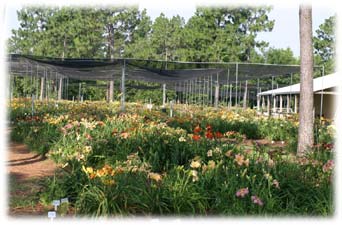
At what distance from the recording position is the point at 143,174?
13.6ft

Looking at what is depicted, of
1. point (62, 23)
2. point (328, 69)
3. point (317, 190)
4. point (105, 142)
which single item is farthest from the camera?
point (328, 69)

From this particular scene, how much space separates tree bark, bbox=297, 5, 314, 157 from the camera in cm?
632

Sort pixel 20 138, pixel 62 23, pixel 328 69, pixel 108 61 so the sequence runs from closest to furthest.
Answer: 1. pixel 20 138
2. pixel 108 61
3. pixel 62 23
4. pixel 328 69

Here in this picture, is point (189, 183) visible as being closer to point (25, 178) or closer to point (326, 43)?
point (25, 178)

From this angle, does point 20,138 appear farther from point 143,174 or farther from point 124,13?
point 124,13

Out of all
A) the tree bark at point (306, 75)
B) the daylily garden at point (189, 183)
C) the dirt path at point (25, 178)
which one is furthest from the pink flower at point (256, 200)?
the tree bark at point (306, 75)

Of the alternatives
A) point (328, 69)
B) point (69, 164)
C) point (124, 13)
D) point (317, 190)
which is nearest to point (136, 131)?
point (69, 164)

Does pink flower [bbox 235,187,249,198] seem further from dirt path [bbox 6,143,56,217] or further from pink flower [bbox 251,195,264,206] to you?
dirt path [bbox 6,143,56,217]

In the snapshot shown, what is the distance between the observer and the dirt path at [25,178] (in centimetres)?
388

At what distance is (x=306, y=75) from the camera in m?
6.34

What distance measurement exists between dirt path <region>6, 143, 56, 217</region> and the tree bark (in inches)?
150

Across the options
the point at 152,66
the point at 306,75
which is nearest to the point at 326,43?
the point at 152,66

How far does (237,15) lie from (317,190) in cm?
3145

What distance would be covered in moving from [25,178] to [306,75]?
431 centimetres
